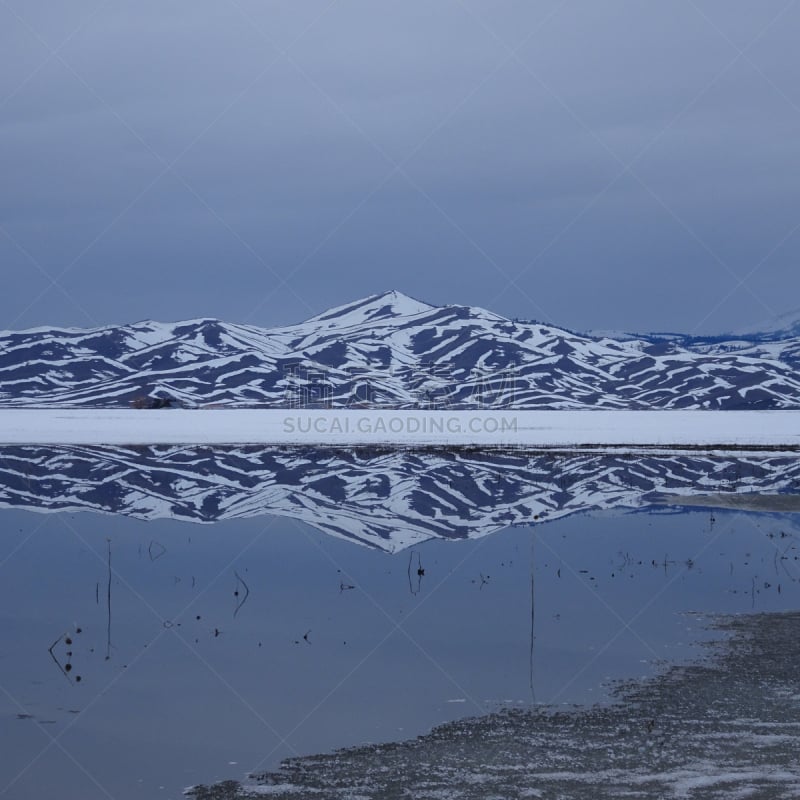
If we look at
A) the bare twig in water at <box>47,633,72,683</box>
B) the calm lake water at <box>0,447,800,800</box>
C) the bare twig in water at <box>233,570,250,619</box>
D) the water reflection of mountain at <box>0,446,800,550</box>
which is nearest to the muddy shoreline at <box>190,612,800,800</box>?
the calm lake water at <box>0,447,800,800</box>

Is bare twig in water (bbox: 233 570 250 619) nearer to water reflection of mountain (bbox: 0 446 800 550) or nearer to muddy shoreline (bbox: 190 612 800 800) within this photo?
water reflection of mountain (bbox: 0 446 800 550)

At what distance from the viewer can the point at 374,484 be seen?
121ft

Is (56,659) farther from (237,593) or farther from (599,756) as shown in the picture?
(599,756)

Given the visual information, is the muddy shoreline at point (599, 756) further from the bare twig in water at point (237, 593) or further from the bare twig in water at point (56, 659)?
the bare twig in water at point (237, 593)

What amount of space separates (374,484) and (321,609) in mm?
20084

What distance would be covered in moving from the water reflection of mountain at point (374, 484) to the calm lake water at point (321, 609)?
0.78 feet

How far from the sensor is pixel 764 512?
96.9ft

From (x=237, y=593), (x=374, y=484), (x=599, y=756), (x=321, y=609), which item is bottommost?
(x=599, y=756)

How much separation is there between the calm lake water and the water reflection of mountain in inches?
9.4

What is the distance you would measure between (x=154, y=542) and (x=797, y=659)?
1438 centimetres

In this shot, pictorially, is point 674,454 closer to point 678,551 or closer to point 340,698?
point 678,551

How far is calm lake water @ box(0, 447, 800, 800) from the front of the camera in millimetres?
10945

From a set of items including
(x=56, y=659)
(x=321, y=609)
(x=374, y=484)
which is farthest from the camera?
(x=374, y=484)

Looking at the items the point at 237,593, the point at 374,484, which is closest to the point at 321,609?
the point at 237,593
